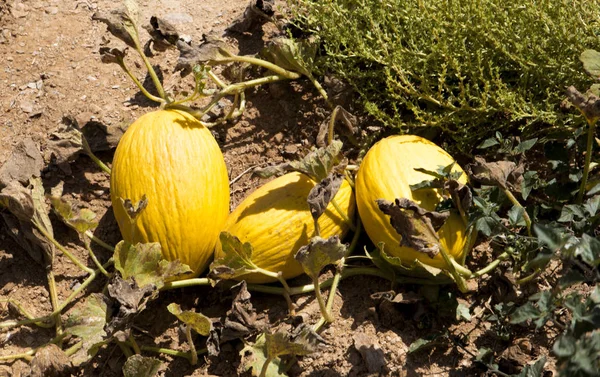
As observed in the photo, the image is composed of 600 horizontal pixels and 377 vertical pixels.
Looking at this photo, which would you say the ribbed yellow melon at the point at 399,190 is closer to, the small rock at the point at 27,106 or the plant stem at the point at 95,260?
the plant stem at the point at 95,260

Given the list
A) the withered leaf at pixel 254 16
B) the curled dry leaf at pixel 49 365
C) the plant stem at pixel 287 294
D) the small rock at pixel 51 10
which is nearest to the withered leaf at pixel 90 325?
the curled dry leaf at pixel 49 365

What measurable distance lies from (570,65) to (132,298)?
163 centimetres

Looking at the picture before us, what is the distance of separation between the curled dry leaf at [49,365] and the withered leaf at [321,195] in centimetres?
89

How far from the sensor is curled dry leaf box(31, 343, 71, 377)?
2.47m

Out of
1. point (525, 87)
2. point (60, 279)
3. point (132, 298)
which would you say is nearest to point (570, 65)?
point (525, 87)

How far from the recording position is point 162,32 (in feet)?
10.8

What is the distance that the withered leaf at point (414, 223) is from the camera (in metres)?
2.35

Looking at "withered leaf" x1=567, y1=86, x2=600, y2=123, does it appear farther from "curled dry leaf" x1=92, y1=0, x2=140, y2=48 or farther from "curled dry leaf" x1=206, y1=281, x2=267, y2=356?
"curled dry leaf" x1=92, y1=0, x2=140, y2=48

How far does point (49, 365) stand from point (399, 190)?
120 cm

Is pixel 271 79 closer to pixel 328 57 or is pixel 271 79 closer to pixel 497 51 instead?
pixel 328 57

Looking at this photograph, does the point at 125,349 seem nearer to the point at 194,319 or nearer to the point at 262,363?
the point at 194,319

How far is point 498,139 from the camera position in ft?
8.93

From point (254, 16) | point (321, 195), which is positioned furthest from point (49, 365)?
point (254, 16)

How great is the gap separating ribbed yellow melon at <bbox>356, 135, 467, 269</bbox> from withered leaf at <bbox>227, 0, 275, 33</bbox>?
0.96m
